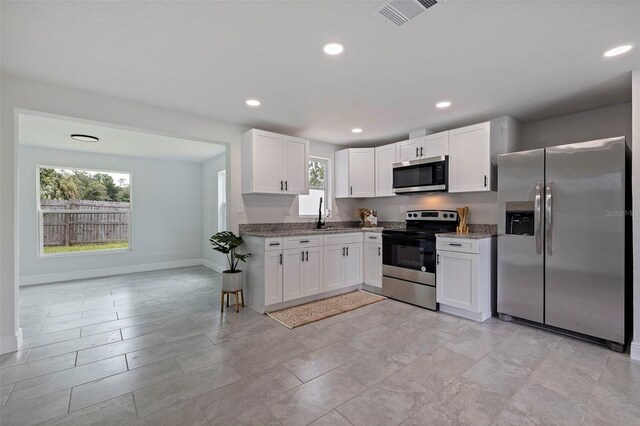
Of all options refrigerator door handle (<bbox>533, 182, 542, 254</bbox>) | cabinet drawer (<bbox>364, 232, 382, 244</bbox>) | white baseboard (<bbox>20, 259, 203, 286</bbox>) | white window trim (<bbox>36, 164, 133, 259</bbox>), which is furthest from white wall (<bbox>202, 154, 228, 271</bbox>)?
refrigerator door handle (<bbox>533, 182, 542, 254</bbox>)

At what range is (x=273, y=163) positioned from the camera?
3.99 metres

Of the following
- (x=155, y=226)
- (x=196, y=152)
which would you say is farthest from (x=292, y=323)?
(x=155, y=226)

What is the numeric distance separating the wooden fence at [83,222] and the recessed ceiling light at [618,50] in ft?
24.2

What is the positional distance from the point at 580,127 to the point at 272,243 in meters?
3.89

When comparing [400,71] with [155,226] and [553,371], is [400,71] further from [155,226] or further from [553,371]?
[155,226]

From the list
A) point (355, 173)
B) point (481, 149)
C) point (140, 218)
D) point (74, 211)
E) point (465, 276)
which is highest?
point (481, 149)

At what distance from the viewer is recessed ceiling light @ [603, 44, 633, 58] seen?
213 centimetres

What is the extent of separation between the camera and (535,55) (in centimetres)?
224

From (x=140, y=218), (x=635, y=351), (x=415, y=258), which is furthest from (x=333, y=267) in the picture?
(x=140, y=218)

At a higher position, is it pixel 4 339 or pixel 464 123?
pixel 464 123

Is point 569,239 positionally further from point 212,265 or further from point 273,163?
point 212,265

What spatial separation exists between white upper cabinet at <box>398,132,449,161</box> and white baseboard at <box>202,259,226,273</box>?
404cm

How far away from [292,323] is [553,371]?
2.30 meters

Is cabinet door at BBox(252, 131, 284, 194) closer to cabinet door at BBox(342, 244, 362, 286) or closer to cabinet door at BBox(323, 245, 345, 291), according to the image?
cabinet door at BBox(323, 245, 345, 291)
